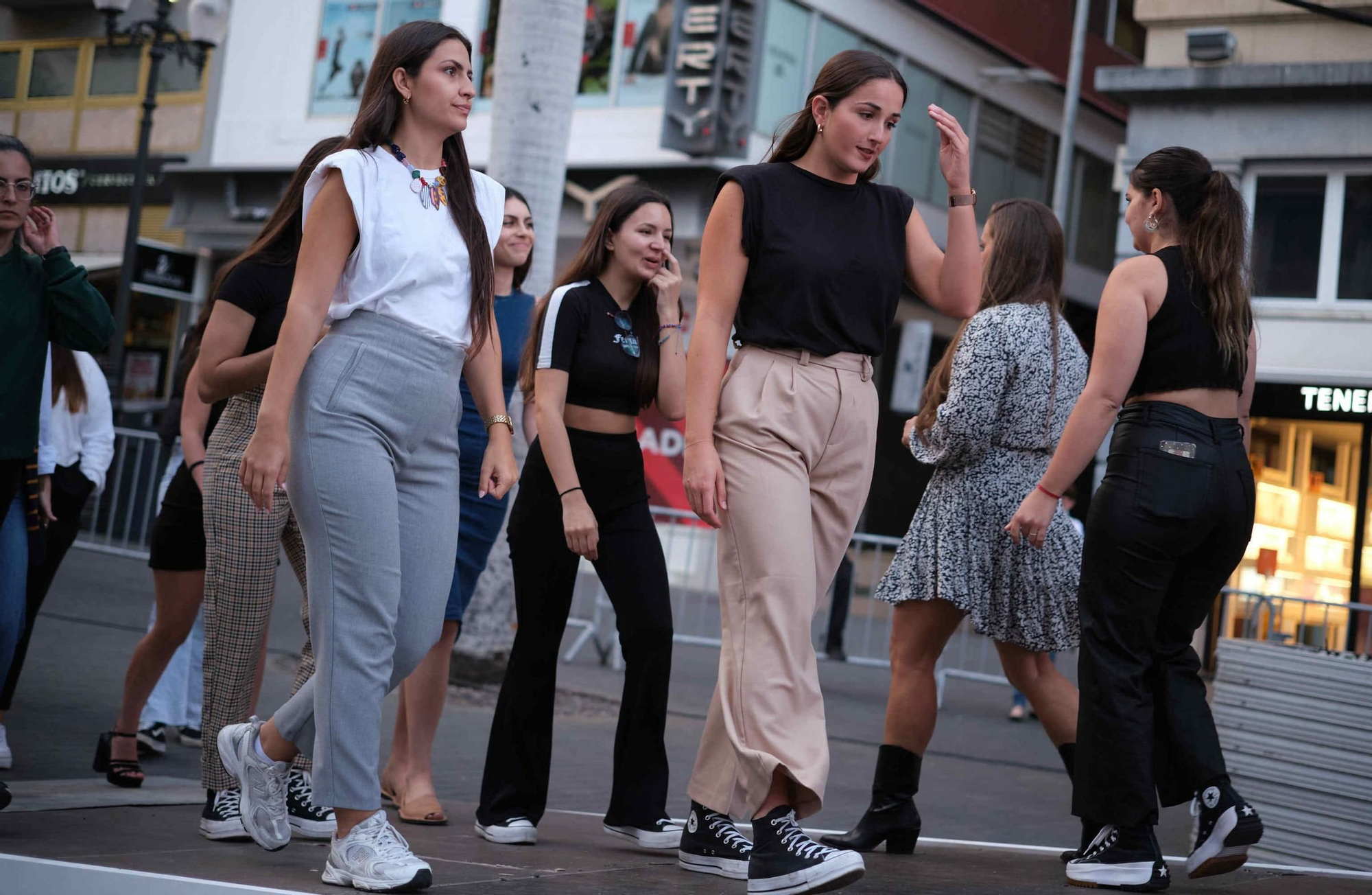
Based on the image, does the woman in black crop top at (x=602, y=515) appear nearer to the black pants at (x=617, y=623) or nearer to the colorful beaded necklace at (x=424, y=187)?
the black pants at (x=617, y=623)

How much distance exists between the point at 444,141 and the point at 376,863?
1.87 metres

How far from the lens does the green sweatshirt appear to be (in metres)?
4.50

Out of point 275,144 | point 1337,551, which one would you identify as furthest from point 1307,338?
point 275,144

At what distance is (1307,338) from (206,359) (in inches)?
523

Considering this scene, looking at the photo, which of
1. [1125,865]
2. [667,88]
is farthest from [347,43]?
[1125,865]

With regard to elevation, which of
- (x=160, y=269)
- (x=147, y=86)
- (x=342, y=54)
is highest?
(x=342, y=54)

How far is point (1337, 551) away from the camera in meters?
15.2

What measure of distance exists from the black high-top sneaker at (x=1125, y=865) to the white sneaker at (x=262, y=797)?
2.20m

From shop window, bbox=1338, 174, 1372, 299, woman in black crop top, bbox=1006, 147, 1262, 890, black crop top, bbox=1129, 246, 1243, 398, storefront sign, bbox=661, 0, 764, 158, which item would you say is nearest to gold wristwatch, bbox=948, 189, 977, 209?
woman in black crop top, bbox=1006, 147, 1262, 890

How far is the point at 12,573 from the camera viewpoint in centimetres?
486

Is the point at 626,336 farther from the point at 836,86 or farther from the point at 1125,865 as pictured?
the point at 1125,865

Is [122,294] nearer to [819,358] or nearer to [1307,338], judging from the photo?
[1307,338]

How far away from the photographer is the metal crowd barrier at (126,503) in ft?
48.7

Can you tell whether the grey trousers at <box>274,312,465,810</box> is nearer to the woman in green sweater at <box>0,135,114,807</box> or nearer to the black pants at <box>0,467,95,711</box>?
the woman in green sweater at <box>0,135,114,807</box>
